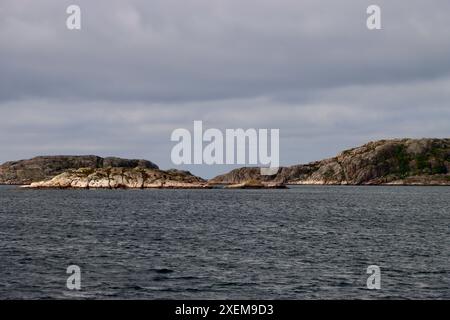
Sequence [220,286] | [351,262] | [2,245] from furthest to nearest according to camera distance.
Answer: [2,245] → [351,262] → [220,286]

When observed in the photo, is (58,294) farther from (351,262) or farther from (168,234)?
(168,234)

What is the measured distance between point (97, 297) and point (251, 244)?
99.7ft

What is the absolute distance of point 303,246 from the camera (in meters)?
64.1

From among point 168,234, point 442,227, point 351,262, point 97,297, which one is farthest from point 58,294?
point 442,227

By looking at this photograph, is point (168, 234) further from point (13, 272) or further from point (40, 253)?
point (13, 272)

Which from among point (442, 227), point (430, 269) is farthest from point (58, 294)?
point (442, 227)
